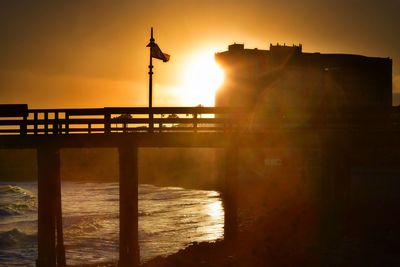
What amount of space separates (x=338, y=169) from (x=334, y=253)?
4.18m

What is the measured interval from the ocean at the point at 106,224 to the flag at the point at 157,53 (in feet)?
31.4

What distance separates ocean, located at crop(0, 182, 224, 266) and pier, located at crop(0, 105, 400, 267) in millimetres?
7979

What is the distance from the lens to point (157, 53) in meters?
27.1

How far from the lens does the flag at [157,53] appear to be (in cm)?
2616

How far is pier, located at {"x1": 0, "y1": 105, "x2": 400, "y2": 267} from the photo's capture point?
21594mm

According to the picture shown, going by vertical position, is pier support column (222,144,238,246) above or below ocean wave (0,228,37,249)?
above

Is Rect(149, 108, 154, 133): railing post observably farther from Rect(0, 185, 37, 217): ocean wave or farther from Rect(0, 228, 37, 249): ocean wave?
Rect(0, 185, 37, 217): ocean wave

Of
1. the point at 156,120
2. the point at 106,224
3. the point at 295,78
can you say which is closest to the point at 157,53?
the point at 156,120

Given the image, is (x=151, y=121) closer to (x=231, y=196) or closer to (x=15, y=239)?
(x=231, y=196)

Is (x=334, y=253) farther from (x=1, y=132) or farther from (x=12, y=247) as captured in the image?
(x=12, y=247)

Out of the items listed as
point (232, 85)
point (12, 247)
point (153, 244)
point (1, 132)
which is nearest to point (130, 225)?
point (1, 132)

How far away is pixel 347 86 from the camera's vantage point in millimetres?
59781

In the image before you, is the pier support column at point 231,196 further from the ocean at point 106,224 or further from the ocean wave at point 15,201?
the ocean wave at point 15,201

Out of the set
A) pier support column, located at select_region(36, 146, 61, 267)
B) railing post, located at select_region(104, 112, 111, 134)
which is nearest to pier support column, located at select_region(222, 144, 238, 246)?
railing post, located at select_region(104, 112, 111, 134)
